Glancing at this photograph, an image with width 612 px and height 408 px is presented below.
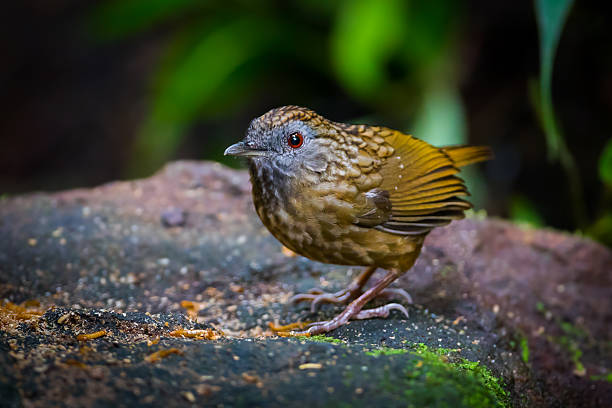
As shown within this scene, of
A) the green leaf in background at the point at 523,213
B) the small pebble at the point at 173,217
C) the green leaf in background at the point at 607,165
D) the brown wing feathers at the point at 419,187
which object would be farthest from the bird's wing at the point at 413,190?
the green leaf in background at the point at 523,213

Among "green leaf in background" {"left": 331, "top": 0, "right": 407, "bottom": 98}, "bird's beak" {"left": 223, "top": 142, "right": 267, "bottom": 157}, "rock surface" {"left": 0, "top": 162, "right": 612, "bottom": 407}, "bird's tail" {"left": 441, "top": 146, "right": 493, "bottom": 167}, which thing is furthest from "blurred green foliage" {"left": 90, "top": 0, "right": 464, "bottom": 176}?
"bird's beak" {"left": 223, "top": 142, "right": 267, "bottom": 157}

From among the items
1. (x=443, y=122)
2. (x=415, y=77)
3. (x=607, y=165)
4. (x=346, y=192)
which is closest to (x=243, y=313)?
(x=346, y=192)

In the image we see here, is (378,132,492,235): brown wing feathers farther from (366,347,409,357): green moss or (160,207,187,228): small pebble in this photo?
(160,207,187,228): small pebble

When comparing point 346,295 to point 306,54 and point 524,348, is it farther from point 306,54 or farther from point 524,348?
point 306,54

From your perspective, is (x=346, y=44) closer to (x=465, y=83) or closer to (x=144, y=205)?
(x=465, y=83)

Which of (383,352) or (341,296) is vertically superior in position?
(383,352)

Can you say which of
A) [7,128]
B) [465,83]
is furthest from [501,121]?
[7,128]
